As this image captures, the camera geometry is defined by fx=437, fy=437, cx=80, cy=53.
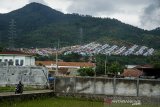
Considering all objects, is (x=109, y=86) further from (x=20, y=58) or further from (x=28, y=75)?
(x=20, y=58)

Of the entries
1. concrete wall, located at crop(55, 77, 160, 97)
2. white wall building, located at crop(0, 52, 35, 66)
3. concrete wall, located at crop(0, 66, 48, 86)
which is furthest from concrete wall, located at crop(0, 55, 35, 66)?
concrete wall, located at crop(55, 77, 160, 97)

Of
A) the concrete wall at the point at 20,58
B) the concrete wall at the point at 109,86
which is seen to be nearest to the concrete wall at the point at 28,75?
the concrete wall at the point at 109,86

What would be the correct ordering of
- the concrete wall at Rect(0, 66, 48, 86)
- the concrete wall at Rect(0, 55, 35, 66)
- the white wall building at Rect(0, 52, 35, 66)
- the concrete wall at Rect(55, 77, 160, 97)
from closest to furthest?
the concrete wall at Rect(55, 77, 160, 97) → the concrete wall at Rect(0, 66, 48, 86) → the white wall building at Rect(0, 52, 35, 66) → the concrete wall at Rect(0, 55, 35, 66)

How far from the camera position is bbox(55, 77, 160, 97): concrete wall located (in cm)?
3036

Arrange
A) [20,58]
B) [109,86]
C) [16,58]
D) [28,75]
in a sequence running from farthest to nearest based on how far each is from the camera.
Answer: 1. [20,58]
2. [16,58]
3. [28,75]
4. [109,86]

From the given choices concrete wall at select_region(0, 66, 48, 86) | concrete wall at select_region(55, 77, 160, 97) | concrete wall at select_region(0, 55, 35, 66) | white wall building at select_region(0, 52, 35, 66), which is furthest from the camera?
concrete wall at select_region(0, 55, 35, 66)

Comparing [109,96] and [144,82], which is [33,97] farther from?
[144,82]

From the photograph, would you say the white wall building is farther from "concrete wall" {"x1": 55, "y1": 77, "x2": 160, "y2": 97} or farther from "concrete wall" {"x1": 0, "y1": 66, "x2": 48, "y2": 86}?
"concrete wall" {"x1": 55, "y1": 77, "x2": 160, "y2": 97}

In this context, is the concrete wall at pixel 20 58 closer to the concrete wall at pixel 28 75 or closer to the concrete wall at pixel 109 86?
the concrete wall at pixel 28 75

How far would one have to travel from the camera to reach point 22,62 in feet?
242

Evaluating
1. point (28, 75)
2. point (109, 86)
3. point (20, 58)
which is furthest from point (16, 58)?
point (109, 86)

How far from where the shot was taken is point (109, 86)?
31.3 metres

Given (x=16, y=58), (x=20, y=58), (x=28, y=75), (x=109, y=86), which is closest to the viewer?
(x=109, y=86)

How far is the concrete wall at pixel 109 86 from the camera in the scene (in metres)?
30.4
